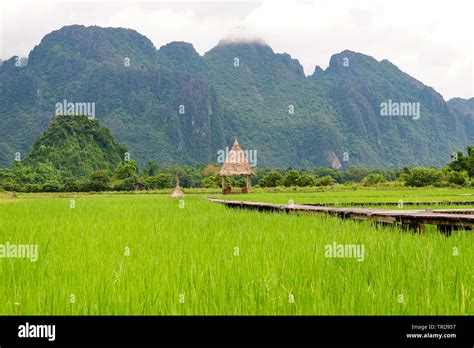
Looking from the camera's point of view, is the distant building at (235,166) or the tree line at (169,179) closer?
the distant building at (235,166)

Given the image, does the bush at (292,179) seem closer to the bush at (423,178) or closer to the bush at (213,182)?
the bush at (213,182)

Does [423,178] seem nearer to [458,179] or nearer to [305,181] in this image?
[458,179]

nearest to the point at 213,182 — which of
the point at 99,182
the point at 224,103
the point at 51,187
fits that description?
the point at 99,182

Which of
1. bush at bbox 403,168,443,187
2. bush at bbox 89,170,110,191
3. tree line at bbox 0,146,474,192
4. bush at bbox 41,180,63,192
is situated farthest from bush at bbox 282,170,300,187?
bush at bbox 41,180,63,192

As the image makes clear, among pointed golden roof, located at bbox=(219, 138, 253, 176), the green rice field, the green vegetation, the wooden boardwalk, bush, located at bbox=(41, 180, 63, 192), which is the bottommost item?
bush, located at bbox=(41, 180, 63, 192)

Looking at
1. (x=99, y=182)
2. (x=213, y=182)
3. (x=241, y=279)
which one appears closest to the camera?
(x=241, y=279)

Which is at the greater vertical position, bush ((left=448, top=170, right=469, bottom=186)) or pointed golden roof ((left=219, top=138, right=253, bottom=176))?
pointed golden roof ((left=219, top=138, right=253, bottom=176))

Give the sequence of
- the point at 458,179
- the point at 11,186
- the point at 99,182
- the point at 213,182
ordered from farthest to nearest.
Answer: the point at 213,182
the point at 99,182
the point at 11,186
the point at 458,179

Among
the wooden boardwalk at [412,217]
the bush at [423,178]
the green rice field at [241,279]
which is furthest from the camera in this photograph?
the bush at [423,178]

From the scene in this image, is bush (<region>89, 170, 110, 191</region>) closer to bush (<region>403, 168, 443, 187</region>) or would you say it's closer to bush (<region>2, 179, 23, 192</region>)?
bush (<region>2, 179, 23, 192</region>)

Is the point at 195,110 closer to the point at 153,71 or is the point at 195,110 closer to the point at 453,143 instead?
the point at 153,71

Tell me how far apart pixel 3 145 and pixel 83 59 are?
1498 inches

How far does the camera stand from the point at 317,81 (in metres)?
118

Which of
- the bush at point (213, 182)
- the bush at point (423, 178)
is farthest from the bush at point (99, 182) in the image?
the bush at point (423, 178)
